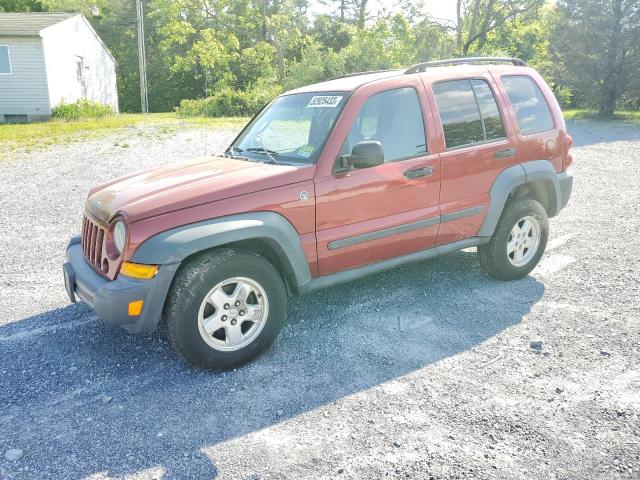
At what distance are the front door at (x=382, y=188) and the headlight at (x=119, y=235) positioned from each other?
130 cm

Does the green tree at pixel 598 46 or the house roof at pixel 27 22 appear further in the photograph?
the house roof at pixel 27 22

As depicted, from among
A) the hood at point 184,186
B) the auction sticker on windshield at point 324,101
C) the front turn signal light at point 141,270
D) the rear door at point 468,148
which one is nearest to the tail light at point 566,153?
the rear door at point 468,148

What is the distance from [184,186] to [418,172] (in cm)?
180

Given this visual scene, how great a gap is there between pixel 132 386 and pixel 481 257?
10.6 ft

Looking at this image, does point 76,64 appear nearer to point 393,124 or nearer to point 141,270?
point 393,124

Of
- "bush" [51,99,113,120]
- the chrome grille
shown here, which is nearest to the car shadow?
the chrome grille

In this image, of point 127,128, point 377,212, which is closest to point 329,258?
point 377,212

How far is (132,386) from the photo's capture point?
3.48 m

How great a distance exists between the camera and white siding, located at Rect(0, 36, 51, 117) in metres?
21.3

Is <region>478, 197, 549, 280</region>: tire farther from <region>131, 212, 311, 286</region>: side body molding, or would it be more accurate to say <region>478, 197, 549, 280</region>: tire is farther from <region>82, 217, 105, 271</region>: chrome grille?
<region>82, 217, 105, 271</region>: chrome grille

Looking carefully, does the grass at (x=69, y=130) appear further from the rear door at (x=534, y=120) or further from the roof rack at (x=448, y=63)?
the rear door at (x=534, y=120)

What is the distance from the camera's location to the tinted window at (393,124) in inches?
161

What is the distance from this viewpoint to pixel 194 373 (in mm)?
3635

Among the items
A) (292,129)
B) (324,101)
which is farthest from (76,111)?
(324,101)
